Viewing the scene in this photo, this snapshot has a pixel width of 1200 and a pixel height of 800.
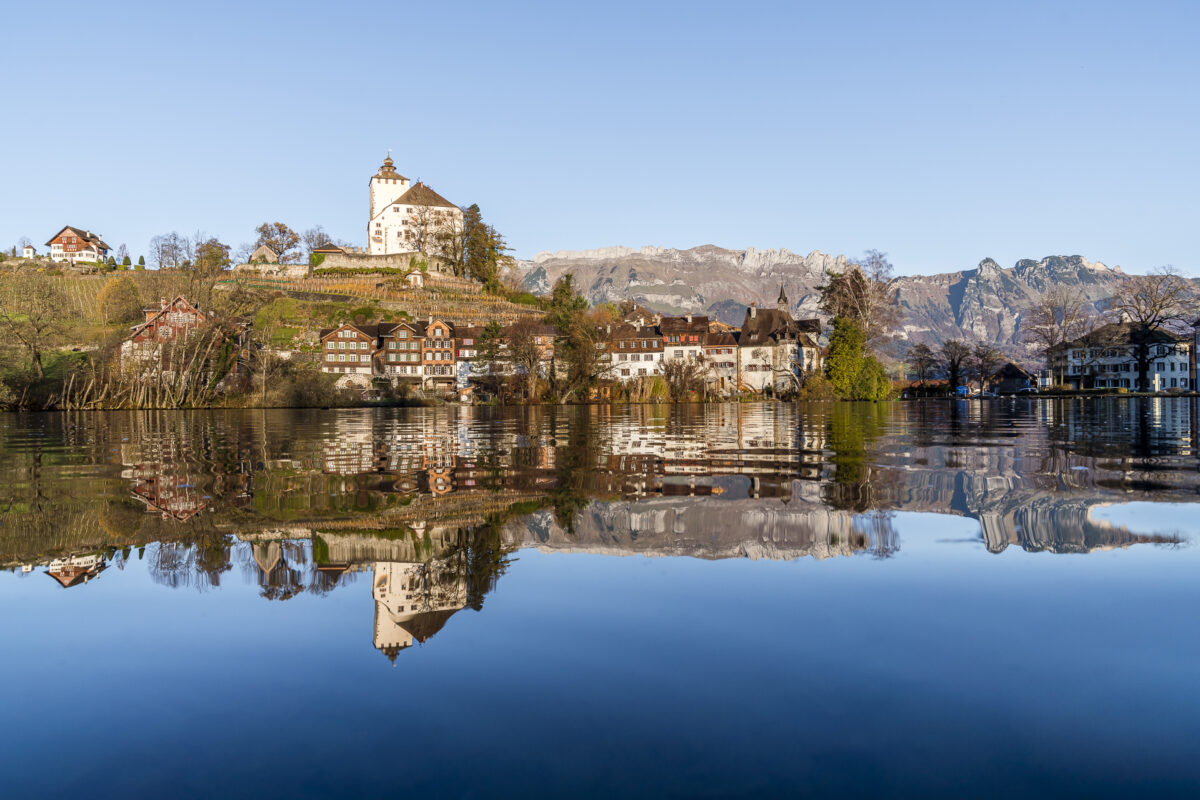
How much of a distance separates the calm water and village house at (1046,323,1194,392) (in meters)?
125

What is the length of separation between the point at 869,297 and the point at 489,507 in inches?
3592

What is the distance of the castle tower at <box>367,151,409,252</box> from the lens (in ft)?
475

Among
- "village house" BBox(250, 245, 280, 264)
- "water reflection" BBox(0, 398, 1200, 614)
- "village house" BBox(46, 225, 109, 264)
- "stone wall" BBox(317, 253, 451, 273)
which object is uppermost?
"village house" BBox(46, 225, 109, 264)

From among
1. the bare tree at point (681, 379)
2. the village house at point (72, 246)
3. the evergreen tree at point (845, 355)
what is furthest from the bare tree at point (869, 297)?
the village house at point (72, 246)

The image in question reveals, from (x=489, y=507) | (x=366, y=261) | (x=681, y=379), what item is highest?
(x=366, y=261)

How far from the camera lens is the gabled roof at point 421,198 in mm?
142000

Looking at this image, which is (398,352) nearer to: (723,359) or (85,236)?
(723,359)

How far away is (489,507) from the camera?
11.1 m

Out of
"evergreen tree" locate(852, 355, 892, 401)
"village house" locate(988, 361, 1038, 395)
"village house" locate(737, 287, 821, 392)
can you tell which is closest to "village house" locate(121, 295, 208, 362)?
"village house" locate(737, 287, 821, 392)

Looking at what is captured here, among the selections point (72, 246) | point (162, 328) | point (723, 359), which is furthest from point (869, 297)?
point (72, 246)

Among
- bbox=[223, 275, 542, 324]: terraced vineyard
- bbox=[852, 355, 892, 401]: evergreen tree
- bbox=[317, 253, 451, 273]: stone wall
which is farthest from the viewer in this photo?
bbox=[317, 253, 451, 273]: stone wall

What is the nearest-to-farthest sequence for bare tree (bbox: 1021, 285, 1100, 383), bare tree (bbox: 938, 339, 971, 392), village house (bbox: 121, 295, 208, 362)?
village house (bbox: 121, 295, 208, 362) → bare tree (bbox: 1021, 285, 1100, 383) → bare tree (bbox: 938, 339, 971, 392)

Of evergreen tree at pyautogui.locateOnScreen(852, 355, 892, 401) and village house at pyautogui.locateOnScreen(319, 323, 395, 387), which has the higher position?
village house at pyautogui.locateOnScreen(319, 323, 395, 387)

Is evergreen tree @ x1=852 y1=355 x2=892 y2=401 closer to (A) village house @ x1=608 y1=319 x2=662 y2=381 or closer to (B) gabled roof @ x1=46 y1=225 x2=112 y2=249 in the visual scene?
(A) village house @ x1=608 y1=319 x2=662 y2=381
